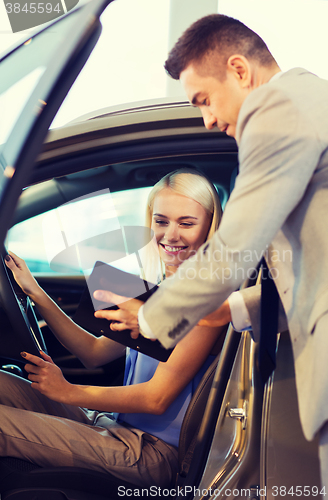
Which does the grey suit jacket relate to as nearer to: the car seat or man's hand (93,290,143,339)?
man's hand (93,290,143,339)

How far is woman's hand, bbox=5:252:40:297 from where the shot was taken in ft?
4.50

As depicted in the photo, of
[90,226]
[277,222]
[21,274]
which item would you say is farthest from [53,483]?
[277,222]

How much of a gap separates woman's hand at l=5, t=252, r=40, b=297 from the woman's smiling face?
1.58 feet

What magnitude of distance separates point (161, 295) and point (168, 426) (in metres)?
0.75

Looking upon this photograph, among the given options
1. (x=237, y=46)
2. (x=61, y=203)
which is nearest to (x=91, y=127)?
(x=61, y=203)

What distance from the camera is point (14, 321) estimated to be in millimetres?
1304

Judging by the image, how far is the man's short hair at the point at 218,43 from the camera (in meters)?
0.96

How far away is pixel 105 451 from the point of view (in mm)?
1292

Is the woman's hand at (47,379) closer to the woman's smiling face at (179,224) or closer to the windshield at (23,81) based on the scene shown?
the woman's smiling face at (179,224)

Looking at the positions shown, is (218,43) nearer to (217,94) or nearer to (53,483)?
(217,94)

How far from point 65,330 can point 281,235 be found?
99cm

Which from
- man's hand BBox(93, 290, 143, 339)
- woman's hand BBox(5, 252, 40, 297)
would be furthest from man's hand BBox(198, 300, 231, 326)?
woman's hand BBox(5, 252, 40, 297)

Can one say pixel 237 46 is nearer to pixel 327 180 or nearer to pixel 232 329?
pixel 327 180

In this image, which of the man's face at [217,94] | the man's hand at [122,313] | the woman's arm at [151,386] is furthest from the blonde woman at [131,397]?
the man's face at [217,94]
